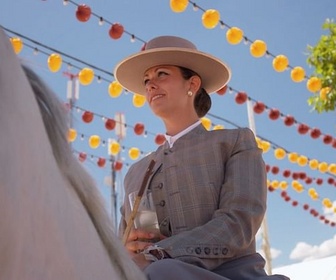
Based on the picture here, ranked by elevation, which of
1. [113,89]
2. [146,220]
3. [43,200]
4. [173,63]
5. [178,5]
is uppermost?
[178,5]

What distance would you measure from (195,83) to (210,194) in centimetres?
45

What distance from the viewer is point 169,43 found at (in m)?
1.47

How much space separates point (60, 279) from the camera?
432mm

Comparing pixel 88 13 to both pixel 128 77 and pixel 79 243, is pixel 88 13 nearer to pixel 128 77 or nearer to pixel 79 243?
pixel 128 77

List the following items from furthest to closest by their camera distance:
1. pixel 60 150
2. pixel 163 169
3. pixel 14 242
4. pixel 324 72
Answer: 1. pixel 324 72
2. pixel 163 169
3. pixel 60 150
4. pixel 14 242

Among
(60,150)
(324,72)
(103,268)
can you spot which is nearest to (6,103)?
(60,150)

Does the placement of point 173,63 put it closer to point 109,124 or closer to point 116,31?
point 116,31

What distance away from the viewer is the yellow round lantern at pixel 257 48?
4242 millimetres

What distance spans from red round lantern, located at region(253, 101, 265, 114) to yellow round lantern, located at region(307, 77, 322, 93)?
791 mm

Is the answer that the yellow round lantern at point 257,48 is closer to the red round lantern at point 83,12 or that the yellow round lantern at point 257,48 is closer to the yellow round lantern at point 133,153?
the red round lantern at point 83,12

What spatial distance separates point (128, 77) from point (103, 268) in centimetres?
117

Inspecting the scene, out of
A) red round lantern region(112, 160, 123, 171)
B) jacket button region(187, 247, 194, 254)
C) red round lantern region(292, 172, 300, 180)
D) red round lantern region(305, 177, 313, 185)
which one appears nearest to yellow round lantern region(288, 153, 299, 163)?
red round lantern region(292, 172, 300, 180)

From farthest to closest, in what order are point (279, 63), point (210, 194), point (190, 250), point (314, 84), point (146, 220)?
point (314, 84)
point (279, 63)
point (210, 194)
point (146, 220)
point (190, 250)

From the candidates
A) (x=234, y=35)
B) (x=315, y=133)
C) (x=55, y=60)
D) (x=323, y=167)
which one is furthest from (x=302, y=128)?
(x=55, y=60)
